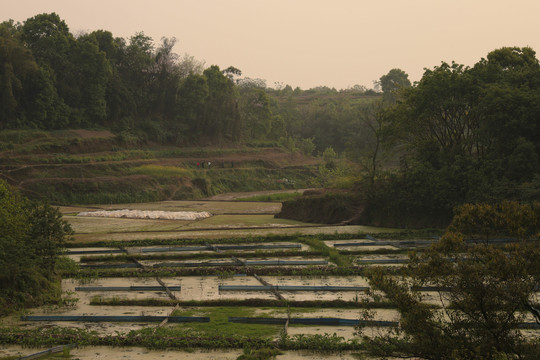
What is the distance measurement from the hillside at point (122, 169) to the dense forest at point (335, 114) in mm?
2179

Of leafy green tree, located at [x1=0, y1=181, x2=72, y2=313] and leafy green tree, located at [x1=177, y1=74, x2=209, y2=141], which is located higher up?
leafy green tree, located at [x1=177, y1=74, x2=209, y2=141]

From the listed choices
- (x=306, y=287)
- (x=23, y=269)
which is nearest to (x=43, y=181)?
(x=23, y=269)

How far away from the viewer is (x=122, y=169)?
45250 millimetres

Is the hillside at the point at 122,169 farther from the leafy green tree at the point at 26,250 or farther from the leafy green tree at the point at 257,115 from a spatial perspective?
the leafy green tree at the point at 26,250

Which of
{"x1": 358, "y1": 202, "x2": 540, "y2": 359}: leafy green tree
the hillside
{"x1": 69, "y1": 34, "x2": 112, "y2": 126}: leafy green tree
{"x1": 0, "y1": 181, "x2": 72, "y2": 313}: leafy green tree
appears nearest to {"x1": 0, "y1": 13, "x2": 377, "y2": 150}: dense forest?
{"x1": 69, "y1": 34, "x2": 112, "y2": 126}: leafy green tree

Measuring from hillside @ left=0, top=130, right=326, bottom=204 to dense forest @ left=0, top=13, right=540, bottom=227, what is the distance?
85.8 inches

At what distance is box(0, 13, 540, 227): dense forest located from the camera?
1039 inches

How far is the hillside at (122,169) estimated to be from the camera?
39906 mm

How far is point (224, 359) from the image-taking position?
11422mm

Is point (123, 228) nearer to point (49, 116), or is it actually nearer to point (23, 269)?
point (23, 269)

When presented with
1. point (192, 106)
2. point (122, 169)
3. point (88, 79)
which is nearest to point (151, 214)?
point (122, 169)

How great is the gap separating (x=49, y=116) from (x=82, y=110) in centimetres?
361

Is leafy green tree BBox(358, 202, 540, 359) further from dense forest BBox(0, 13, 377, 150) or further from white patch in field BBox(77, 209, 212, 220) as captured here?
dense forest BBox(0, 13, 377, 150)

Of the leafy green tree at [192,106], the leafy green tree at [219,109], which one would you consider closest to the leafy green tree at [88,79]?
the leafy green tree at [192,106]
